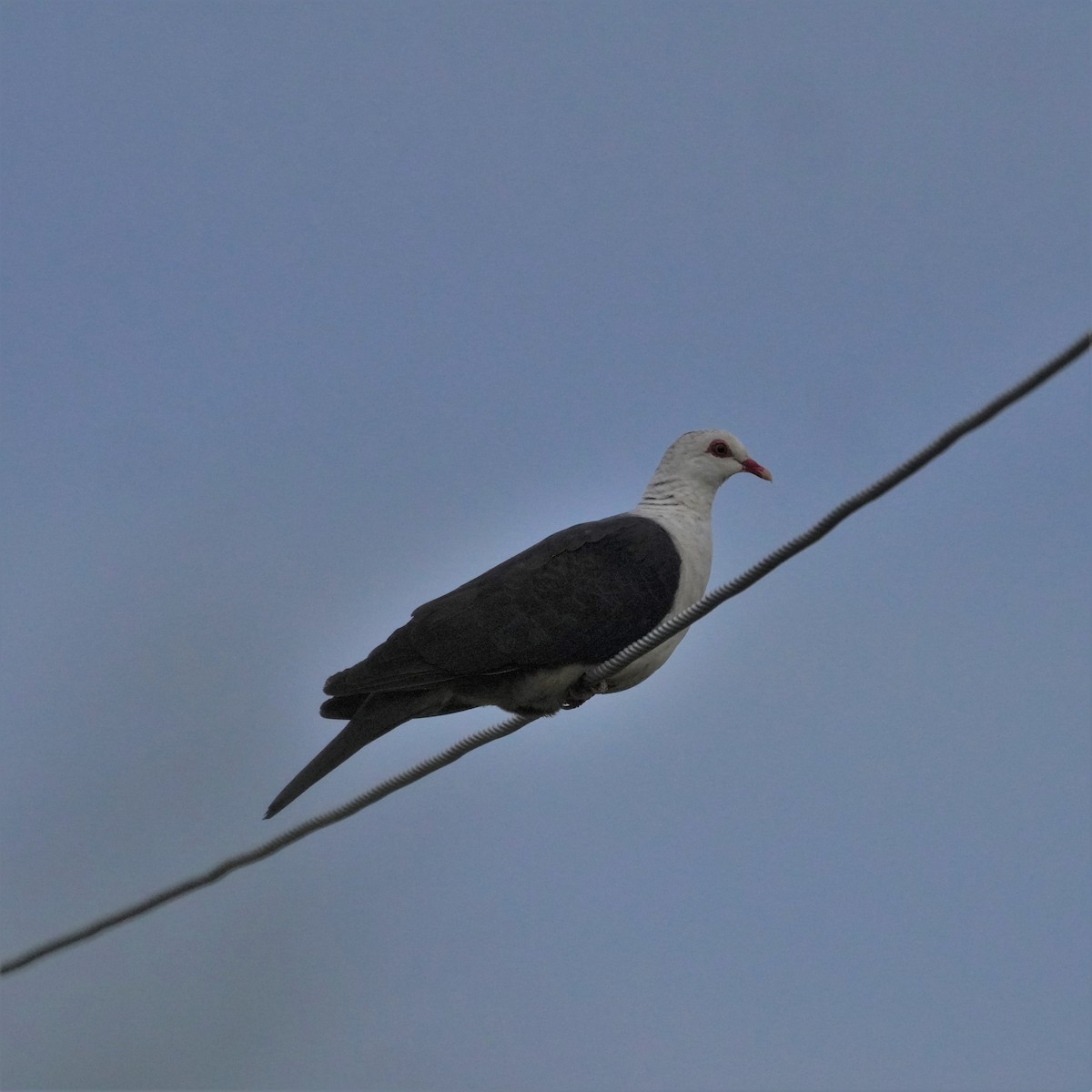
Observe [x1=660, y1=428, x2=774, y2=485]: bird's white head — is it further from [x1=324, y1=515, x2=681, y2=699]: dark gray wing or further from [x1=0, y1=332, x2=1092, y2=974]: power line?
[x1=0, y1=332, x2=1092, y2=974]: power line

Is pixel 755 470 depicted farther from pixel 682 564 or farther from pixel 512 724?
pixel 512 724

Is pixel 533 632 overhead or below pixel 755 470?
below

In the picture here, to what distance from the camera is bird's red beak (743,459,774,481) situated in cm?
664

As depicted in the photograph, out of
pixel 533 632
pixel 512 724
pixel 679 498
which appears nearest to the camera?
pixel 512 724

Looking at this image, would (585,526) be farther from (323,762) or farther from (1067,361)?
(1067,361)

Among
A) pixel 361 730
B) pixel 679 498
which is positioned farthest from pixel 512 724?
pixel 679 498

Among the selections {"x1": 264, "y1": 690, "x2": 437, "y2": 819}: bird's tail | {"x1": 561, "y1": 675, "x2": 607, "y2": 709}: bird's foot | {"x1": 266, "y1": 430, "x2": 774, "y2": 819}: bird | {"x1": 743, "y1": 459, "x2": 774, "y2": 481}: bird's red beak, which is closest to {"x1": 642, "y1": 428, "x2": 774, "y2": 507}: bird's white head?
{"x1": 743, "y1": 459, "x2": 774, "y2": 481}: bird's red beak

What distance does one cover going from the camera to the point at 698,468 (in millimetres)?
6539

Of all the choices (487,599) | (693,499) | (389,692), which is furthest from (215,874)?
(693,499)

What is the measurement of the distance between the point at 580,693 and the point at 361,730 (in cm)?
91

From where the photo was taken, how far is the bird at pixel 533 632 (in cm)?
555

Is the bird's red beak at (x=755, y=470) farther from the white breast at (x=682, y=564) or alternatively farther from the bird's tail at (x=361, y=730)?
the bird's tail at (x=361, y=730)

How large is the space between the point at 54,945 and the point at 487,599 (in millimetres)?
2214

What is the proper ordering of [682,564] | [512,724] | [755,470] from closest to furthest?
[512,724] < [682,564] < [755,470]
